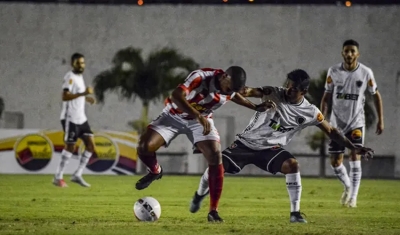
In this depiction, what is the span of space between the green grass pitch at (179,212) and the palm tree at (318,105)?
1567 centimetres

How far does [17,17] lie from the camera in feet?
142

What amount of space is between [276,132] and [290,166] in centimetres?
67

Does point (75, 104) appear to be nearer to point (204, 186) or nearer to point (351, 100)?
point (351, 100)

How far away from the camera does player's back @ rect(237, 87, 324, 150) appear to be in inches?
489

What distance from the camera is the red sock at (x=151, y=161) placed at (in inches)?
505

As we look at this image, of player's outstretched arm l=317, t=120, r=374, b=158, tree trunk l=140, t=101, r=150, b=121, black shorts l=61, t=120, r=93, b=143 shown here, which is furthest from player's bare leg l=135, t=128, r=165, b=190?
tree trunk l=140, t=101, r=150, b=121

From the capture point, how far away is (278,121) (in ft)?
41.2

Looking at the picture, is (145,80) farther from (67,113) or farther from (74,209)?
(74,209)

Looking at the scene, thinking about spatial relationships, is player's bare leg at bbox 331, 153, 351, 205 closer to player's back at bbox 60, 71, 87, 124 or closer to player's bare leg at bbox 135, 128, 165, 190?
player's bare leg at bbox 135, 128, 165, 190

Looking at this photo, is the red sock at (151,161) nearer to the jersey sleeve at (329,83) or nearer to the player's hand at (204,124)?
the player's hand at (204,124)

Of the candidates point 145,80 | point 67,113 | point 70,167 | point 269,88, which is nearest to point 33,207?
point 269,88

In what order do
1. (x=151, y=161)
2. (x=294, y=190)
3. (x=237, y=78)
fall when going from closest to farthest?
(x=237, y=78) < (x=294, y=190) < (x=151, y=161)

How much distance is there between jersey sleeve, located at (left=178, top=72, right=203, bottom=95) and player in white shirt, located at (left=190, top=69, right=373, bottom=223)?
835mm

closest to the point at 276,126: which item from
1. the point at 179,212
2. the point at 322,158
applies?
the point at 179,212
